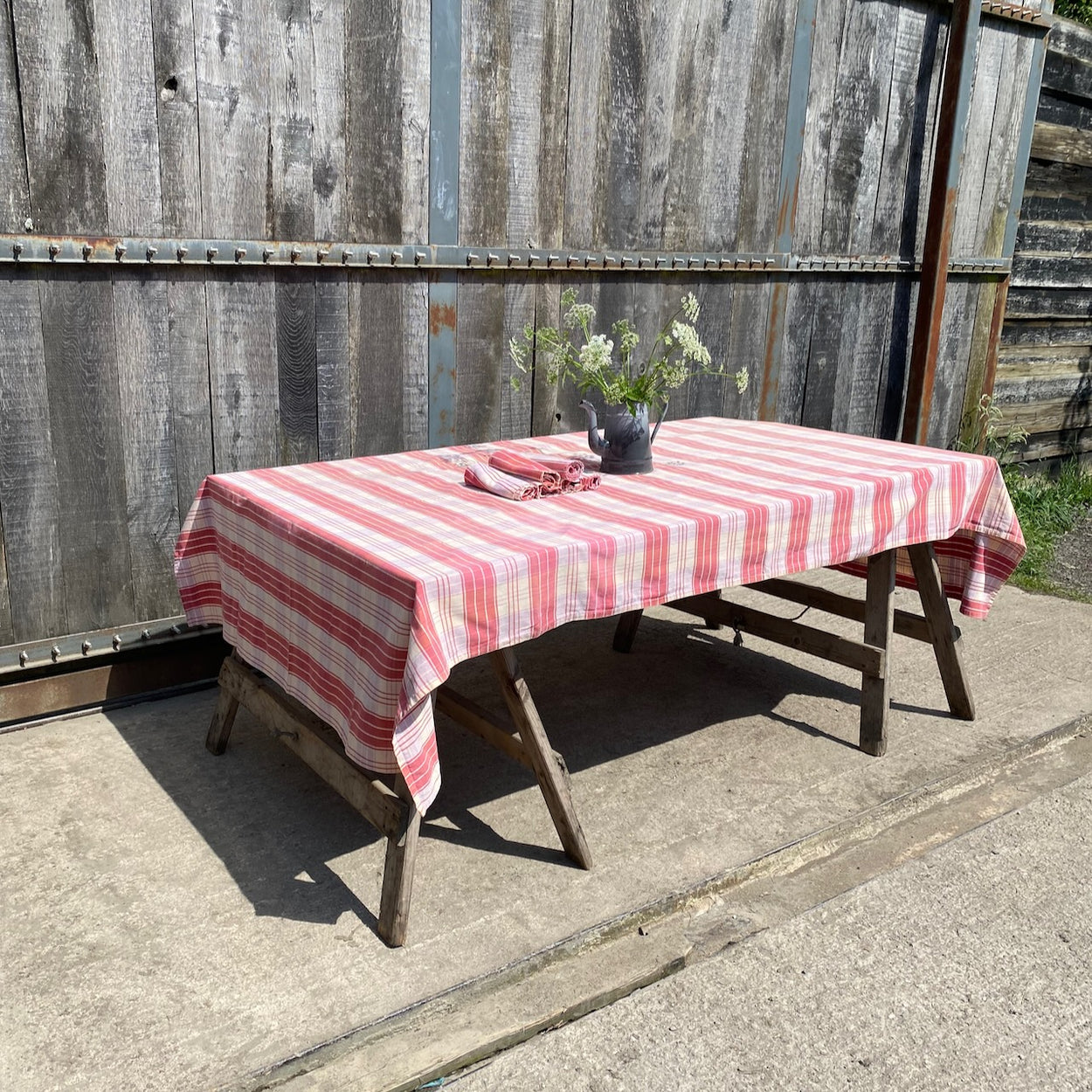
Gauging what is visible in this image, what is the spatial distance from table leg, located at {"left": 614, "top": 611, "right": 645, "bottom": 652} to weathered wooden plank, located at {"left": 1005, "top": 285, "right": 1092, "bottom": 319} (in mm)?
3339

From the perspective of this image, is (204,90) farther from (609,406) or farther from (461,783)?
(461,783)

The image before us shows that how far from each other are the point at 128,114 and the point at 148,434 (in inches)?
34.0

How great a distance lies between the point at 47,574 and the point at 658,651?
6.56ft

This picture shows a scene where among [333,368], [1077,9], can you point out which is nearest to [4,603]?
[333,368]

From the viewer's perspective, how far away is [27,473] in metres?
2.91

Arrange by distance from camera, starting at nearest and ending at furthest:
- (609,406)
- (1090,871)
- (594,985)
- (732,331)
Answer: (594,985) < (1090,871) < (609,406) < (732,331)

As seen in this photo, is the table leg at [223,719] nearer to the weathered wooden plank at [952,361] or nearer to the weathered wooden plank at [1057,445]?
the weathered wooden plank at [952,361]

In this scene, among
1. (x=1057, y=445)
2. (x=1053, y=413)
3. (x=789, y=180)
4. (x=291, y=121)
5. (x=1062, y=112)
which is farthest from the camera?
(x=1057, y=445)

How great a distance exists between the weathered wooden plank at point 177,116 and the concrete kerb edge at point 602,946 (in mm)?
2173

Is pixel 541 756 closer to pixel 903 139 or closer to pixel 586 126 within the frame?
pixel 586 126

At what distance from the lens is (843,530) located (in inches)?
106

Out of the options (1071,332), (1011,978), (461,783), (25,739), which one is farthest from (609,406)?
(1071,332)

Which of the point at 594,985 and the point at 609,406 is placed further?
the point at 609,406

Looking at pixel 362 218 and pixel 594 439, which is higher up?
pixel 362 218
